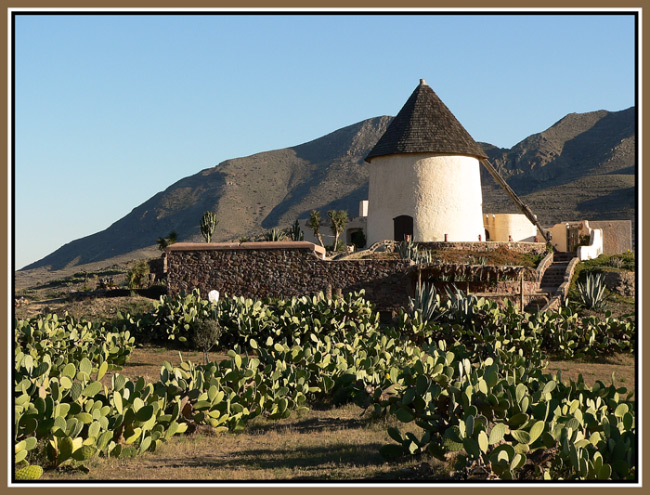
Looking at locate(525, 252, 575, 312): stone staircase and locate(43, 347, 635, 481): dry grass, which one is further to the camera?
locate(525, 252, 575, 312): stone staircase

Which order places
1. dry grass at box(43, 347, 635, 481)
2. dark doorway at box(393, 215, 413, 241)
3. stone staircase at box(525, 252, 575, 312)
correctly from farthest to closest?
dark doorway at box(393, 215, 413, 241) < stone staircase at box(525, 252, 575, 312) < dry grass at box(43, 347, 635, 481)

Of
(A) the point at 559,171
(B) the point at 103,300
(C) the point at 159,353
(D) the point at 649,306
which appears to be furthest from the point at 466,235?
(A) the point at 559,171

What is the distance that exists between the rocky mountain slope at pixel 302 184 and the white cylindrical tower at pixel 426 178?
44378mm

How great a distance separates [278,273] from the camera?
20.7 m

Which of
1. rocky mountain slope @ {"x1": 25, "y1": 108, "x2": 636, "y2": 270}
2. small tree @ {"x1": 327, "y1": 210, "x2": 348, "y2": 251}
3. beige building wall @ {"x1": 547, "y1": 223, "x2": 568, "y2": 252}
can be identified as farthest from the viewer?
rocky mountain slope @ {"x1": 25, "y1": 108, "x2": 636, "y2": 270}

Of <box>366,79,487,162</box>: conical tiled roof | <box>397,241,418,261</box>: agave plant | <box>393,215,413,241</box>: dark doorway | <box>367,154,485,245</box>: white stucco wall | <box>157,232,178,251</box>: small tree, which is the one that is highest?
<box>366,79,487,162</box>: conical tiled roof

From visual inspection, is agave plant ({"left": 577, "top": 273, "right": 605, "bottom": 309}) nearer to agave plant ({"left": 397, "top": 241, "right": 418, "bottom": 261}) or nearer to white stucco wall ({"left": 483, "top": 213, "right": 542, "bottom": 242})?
agave plant ({"left": 397, "top": 241, "right": 418, "bottom": 261})

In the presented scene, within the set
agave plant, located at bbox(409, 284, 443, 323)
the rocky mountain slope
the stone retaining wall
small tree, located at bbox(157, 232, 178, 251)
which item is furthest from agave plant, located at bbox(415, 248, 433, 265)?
the rocky mountain slope

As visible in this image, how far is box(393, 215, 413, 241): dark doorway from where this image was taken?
27922 millimetres

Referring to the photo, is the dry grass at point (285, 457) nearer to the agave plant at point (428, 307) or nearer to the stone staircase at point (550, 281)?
the agave plant at point (428, 307)

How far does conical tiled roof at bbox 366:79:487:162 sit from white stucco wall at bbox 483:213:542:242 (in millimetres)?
3880

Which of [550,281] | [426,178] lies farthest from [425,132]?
[550,281]

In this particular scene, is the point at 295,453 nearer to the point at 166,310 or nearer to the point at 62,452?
the point at 62,452

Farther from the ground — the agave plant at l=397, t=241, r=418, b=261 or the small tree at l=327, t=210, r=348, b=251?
the small tree at l=327, t=210, r=348, b=251
